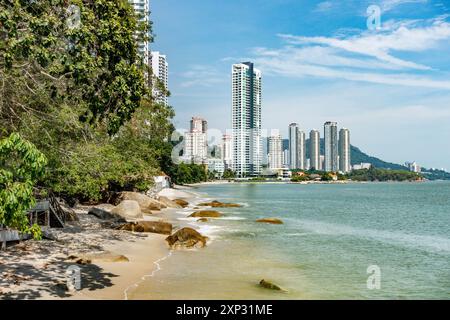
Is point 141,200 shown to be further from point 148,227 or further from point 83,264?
point 83,264

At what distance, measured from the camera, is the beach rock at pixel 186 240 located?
1994 centimetres

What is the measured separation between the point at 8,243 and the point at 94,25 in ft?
26.5

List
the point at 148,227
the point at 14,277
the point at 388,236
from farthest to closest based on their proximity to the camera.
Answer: the point at 388,236 → the point at 148,227 → the point at 14,277

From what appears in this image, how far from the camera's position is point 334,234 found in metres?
29.2

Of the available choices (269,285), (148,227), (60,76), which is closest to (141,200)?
(148,227)

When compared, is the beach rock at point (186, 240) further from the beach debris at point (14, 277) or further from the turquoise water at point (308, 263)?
the beach debris at point (14, 277)

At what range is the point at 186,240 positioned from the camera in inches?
795

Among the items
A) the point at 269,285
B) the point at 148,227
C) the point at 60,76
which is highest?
the point at 60,76

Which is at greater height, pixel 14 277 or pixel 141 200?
pixel 141 200

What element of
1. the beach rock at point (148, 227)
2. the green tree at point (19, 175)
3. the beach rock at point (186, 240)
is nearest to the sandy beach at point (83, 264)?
the beach rock at point (186, 240)

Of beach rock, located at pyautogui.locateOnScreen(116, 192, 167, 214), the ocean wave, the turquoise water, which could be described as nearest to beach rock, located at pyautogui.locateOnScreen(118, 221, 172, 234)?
the turquoise water

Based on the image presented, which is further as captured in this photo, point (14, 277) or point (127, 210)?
point (127, 210)

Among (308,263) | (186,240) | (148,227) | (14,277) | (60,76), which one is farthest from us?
(148,227)
